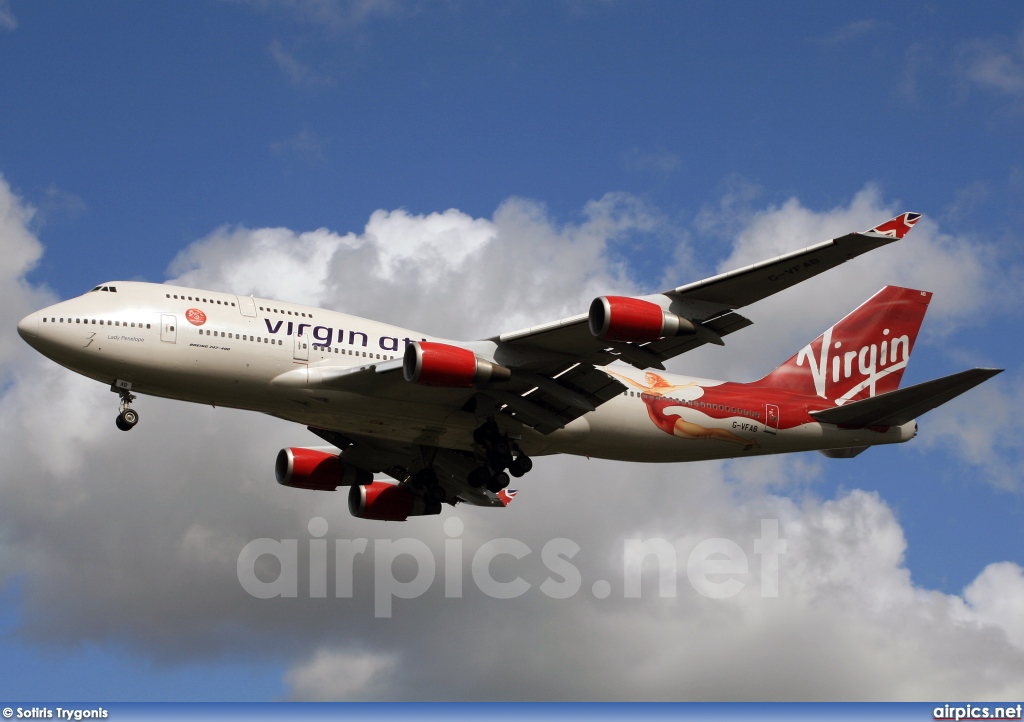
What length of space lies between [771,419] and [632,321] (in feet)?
34.4

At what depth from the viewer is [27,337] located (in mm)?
31188

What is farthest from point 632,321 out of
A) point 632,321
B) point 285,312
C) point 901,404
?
point 901,404

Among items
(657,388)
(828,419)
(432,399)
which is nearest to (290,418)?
(432,399)

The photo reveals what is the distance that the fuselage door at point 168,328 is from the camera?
31.4 meters

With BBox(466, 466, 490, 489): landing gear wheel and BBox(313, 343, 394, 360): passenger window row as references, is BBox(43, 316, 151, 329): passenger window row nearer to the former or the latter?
BBox(313, 343, 394, 360): passenger window row

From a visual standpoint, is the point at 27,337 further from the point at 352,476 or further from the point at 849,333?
the point at 849,333

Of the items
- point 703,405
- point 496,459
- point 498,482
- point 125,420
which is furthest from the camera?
point 703,405

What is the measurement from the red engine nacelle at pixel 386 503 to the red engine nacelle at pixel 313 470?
1014 mm

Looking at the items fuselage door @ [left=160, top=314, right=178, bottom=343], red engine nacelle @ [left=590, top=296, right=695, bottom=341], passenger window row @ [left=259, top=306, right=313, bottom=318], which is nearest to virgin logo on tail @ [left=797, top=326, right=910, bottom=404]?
red engine nacelle @ [left=590, top=296, right=695, bottom=341]

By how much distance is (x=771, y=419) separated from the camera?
126ft

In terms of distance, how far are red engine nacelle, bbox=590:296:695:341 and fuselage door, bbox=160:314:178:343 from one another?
11.3 m

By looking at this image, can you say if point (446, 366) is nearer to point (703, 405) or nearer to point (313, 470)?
point (703, 405)

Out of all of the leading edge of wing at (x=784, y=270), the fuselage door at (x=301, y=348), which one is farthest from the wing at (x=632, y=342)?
the fuselage door at (x=301, y=348)

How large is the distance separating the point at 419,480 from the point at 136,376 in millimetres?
11869
